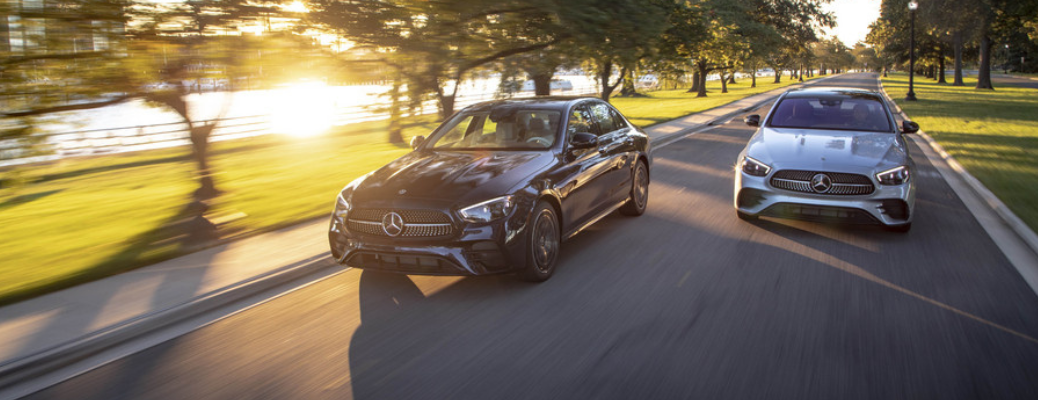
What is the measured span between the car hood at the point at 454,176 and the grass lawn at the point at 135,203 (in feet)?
9.34

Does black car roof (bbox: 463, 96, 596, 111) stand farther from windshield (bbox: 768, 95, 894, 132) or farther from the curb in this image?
the curb

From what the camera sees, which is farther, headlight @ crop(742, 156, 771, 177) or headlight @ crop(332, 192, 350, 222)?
headlight @ crop(742, 156, 771, 177)

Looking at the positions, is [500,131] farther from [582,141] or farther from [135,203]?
[135,203]

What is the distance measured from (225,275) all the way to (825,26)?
176 ft

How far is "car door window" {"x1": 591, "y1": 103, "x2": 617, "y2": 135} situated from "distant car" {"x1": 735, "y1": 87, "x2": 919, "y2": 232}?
1540 millimetres

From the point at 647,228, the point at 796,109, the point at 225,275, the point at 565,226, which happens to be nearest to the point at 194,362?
the point at 225,275

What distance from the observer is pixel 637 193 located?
825 centimetres

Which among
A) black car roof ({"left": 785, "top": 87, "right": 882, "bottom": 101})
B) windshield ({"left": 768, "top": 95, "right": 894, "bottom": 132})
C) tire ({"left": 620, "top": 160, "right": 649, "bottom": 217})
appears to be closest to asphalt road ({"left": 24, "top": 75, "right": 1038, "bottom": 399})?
tire ({"left": 620, "top": 160, "right": 649, "bottom": 217})

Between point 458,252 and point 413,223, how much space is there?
17.0 inches

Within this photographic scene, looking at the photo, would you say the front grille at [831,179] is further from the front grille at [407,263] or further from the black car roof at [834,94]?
the front grille at [407,263]

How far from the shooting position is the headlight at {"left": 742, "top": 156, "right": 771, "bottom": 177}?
7.38 meters

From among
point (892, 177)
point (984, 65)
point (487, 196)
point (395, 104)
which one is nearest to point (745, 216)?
point (892, 177)

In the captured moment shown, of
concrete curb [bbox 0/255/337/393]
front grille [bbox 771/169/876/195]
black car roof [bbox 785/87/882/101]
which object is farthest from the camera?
black car roof [bbox 785/87/882/101]

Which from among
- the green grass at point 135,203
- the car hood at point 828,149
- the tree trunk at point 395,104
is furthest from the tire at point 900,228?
the green grass at point 135,203
